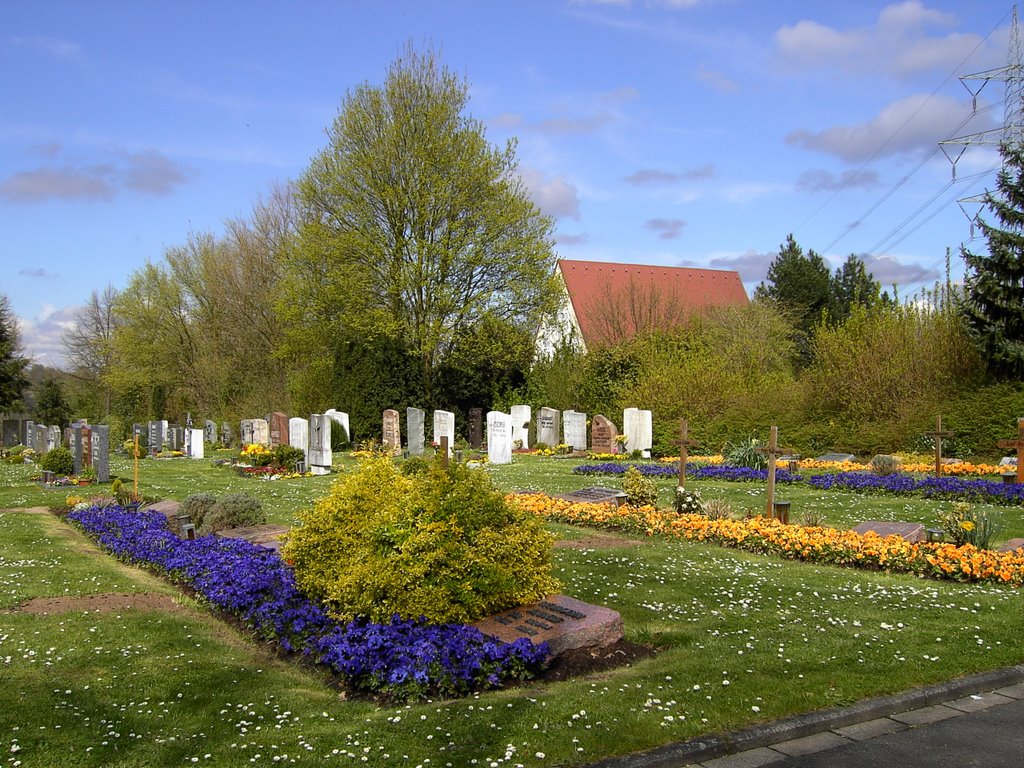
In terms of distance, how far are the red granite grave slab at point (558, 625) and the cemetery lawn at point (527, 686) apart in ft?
1.29

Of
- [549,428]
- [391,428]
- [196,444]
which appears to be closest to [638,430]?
[549,428]

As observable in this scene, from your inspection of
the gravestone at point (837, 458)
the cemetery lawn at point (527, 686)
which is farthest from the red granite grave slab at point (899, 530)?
the gravestone at point (837, 458)

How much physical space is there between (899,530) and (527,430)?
65.6 feet

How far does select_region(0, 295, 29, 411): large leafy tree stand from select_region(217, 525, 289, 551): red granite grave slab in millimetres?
38289

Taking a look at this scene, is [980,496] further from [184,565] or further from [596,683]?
[184,565]

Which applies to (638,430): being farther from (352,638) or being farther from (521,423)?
(352,638)

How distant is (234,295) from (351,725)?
129 ft

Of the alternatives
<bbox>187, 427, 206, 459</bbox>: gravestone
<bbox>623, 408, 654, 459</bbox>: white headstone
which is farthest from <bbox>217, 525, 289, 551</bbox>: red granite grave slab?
<bbox>187, 427, 206, 459</bbox>: gravestone

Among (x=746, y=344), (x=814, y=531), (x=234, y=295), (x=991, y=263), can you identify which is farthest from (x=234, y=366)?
(x=814, y=531)

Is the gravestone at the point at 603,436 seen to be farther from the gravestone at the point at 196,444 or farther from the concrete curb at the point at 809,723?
the concrete curb at the point at 809,723

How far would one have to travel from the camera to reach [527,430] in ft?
97.3

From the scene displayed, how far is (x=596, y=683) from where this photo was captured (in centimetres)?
546

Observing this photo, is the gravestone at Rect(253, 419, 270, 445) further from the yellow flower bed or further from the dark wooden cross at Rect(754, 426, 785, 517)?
the dark wooden cross at Rect(754, 426, 785, 517)

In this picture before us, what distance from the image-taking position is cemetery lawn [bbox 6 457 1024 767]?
452 cm
